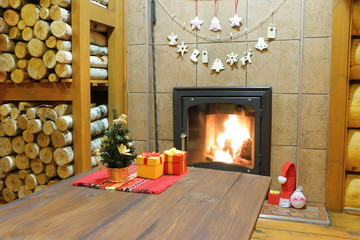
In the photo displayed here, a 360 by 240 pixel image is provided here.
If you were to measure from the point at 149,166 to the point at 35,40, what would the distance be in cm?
160

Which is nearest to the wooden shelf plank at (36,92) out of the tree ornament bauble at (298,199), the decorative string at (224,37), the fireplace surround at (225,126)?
the fireplace surround at (225,126)

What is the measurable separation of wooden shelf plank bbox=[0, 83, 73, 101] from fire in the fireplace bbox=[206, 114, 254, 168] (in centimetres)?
123

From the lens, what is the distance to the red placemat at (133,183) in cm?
171

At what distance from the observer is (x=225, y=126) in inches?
132

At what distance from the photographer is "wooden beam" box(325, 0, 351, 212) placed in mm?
2840

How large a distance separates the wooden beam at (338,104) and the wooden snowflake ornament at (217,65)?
2.88ft

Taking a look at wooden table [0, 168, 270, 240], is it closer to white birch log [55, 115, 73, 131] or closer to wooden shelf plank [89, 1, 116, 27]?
white birch log [55, 115, 73, 131]

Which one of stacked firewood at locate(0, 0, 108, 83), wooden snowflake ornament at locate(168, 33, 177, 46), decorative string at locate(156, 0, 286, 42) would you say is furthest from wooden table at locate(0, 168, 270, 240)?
wooden snowflake ornament at locate(168, 33, 177, 46)

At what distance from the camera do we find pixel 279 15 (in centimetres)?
305

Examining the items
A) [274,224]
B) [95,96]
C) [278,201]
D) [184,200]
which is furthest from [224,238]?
[95,96]

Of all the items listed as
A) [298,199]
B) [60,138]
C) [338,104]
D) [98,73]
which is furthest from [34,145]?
[338,104]

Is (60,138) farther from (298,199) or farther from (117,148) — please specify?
(298,199)

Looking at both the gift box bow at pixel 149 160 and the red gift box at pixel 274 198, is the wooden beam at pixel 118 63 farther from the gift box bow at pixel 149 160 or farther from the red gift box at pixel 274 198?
the gift box bow at pixel 149 160

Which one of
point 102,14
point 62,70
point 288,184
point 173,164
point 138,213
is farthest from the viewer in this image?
point 102,14
